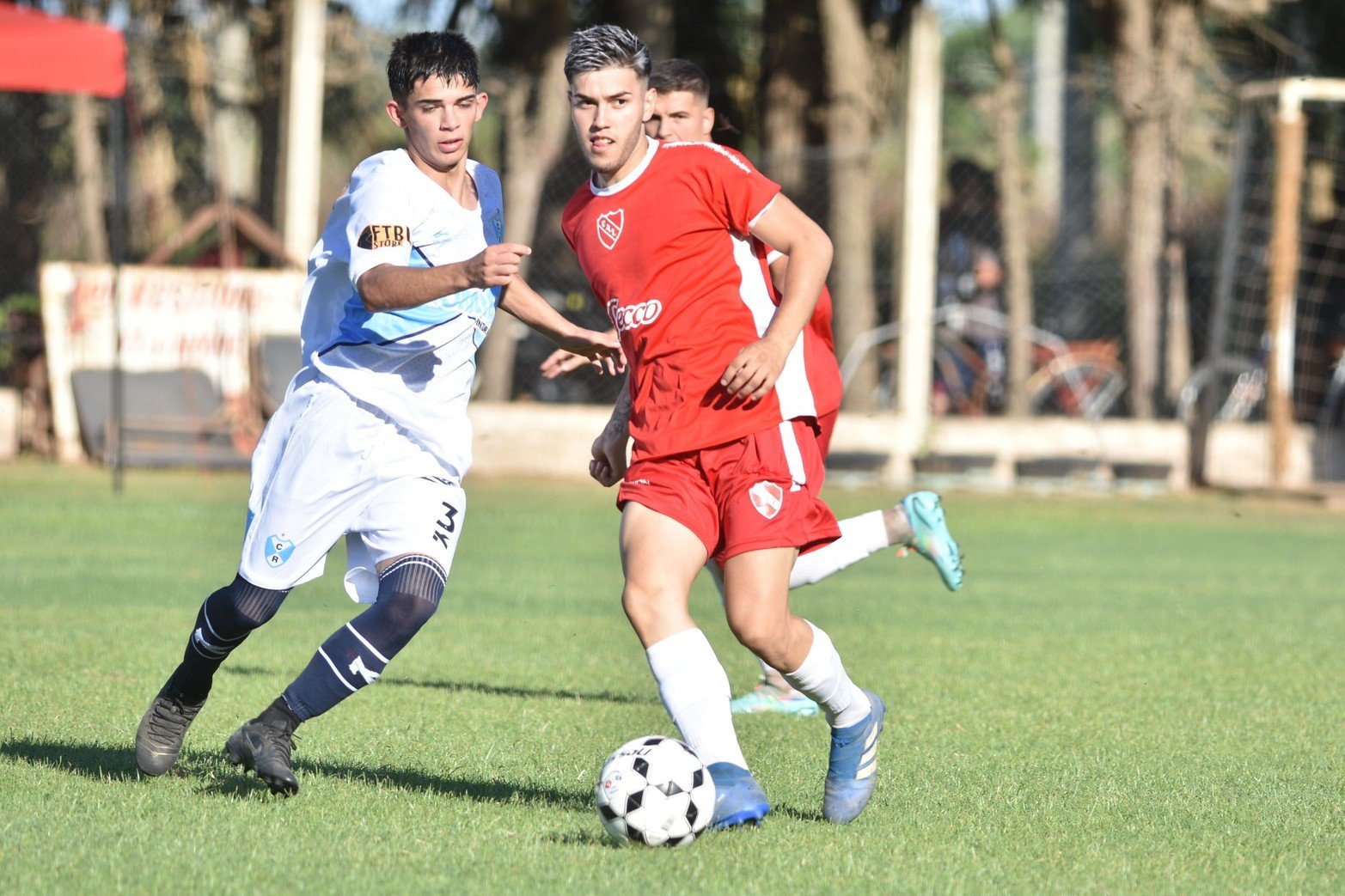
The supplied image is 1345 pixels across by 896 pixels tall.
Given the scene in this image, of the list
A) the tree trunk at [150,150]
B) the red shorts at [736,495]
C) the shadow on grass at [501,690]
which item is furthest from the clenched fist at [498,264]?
the tree trunk at [150,150]

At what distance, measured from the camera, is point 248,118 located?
1847 cm

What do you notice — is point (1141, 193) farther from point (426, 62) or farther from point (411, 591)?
point (411, 591)

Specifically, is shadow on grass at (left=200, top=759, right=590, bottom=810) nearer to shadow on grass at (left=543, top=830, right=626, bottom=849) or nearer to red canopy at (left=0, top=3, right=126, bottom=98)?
shadow on grass at (left=543, top=830, right=626, bottom=849)

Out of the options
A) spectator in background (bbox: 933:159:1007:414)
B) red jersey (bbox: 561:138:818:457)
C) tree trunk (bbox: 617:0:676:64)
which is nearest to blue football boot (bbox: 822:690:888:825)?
red jersey (bbox: 561:138:818:457)

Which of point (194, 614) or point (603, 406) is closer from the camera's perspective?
point (194, 614)

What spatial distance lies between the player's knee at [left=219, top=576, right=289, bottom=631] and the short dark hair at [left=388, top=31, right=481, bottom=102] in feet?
4.24

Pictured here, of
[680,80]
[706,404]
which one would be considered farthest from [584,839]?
[680,80]

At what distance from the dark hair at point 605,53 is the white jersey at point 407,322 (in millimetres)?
488

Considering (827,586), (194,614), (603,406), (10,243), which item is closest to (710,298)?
(194,614)

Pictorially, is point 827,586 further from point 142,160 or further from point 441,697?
point 142,160

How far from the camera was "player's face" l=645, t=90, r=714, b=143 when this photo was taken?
239 inches

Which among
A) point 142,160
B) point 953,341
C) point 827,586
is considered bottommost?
point 827,586

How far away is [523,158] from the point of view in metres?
17.3

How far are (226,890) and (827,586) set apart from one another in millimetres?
6684
